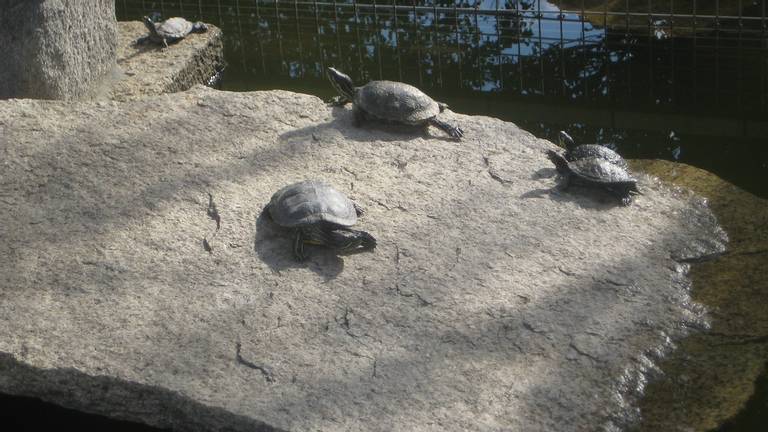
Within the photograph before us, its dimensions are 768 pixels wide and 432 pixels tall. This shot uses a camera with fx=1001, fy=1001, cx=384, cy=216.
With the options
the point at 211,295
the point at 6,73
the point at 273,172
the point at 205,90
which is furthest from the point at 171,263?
the point at 6,73

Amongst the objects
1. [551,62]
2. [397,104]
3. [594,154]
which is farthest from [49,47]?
[551,62]

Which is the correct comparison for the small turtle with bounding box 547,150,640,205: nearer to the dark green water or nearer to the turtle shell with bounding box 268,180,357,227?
the dark green water

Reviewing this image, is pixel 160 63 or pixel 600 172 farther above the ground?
pixel 160 63

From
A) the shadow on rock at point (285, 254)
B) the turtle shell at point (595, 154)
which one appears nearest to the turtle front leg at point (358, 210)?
the shadow on rock at point (285, 254)

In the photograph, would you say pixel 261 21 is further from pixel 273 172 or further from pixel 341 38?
pixel 273 172

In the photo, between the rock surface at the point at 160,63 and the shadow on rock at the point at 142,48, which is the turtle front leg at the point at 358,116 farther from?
the shadow on rock at the point at 142,48

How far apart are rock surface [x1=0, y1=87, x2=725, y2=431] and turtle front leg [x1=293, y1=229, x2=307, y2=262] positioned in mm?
40

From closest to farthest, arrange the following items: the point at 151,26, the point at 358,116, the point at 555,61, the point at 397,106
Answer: the point at 397,106, the point at 358,116, the point at 151,26, the point at 555,61

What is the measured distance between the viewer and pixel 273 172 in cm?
449

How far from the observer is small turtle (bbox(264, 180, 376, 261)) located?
12.6ft

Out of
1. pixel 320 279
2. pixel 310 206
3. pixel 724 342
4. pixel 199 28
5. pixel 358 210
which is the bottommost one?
pixel 724 342

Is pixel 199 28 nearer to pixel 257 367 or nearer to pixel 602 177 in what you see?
pixel 602 177

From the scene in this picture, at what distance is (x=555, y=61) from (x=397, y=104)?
2.04m

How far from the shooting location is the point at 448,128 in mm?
4988
